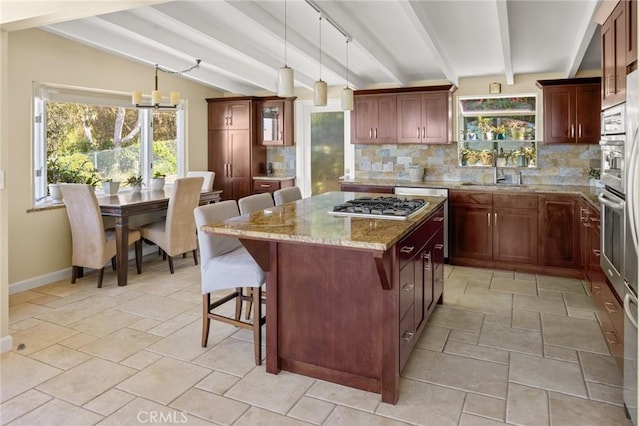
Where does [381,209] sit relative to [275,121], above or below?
below

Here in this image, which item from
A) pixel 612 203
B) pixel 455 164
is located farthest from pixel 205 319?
pixel 455 164

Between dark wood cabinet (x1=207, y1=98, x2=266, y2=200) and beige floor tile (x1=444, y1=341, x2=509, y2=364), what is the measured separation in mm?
4629

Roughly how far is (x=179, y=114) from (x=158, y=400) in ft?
16.9

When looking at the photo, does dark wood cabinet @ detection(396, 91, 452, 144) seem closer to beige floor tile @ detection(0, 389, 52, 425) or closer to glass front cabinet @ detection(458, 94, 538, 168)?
glass front cabinet @ detection(458, 94, 538, 168)

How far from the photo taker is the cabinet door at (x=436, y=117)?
5625mm

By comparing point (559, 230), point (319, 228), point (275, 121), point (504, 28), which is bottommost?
point (559, 230)

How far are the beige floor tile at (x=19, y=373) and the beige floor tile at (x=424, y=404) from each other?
1.98 m

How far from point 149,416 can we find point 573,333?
115 inches

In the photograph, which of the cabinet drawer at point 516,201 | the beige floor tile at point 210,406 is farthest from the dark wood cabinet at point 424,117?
the beige floor tile at point 210,406

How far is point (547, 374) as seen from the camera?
2697 mm

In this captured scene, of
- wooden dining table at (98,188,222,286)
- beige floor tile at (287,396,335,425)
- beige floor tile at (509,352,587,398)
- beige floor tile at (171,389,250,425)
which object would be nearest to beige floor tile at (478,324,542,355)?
beige floor tile at (509,352,587,398)

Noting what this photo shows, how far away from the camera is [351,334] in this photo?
2.48 metres

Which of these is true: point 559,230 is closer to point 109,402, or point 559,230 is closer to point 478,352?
point 478,352

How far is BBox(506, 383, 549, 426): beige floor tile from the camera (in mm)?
2225
